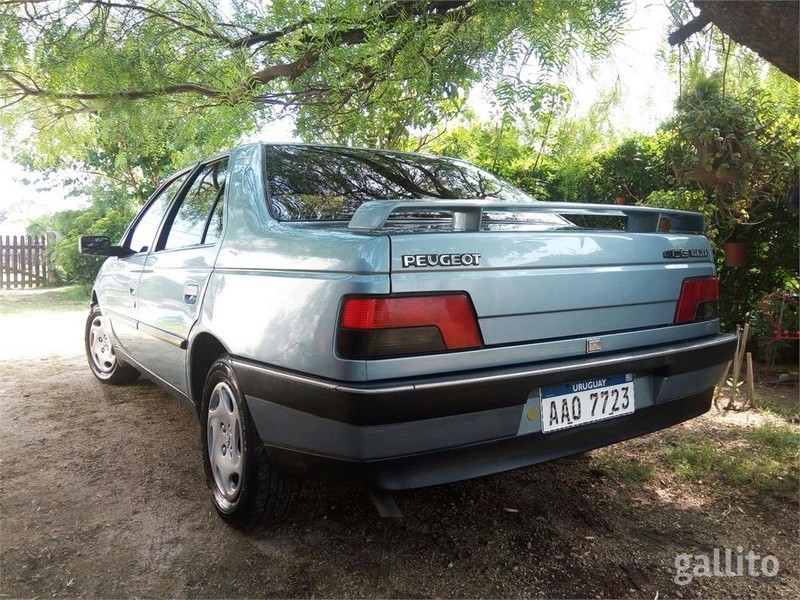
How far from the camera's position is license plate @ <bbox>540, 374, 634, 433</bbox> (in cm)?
210

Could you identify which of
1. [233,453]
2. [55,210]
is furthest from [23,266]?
[233,453]

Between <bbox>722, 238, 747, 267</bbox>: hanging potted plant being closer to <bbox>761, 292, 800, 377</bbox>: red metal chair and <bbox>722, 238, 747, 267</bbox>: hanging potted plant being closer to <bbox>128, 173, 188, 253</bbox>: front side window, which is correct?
<bbox>761, 292, 800, 377</bbox>: red metal chair

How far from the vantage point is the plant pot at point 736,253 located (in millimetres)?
5707

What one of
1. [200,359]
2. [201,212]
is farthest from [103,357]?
[200,359]

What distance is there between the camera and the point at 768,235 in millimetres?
5824

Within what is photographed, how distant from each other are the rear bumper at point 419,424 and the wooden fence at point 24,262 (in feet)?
49.4

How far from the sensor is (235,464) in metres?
2.46

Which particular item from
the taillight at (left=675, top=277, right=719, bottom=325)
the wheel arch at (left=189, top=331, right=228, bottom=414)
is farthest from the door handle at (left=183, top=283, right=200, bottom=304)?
the taillight at (left=675, top=277, right=719, bottom=325)

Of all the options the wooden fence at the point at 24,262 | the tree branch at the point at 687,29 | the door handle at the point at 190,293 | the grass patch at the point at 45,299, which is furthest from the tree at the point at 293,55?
the wooden fence at the point at 24,262

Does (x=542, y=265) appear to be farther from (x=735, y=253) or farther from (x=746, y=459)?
(x=735, y=253)

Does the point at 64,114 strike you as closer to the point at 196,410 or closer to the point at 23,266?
the point at 196,410

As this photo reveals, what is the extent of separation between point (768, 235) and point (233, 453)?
17.9ft

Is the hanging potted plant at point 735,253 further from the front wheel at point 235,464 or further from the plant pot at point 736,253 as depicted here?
the front wheel at point 235,464

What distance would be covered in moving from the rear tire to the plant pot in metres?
5.28
